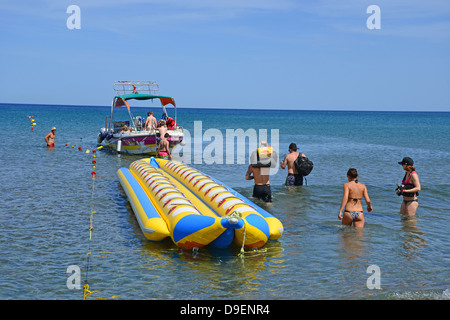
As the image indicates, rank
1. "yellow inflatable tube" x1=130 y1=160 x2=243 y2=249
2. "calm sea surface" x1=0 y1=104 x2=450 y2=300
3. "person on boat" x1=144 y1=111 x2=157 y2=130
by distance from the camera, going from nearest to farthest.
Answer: "calm sea surface" x1=0 y1=104 x2=450 y2=300
"yellow inflatable tube" x1=130 y1=160 x2=243 y2=249
"person on boat" x1=144 y1=111 x2=157 y2=130

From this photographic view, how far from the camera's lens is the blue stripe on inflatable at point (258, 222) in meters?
8.66

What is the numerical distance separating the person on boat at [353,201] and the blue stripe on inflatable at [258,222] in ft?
5.48

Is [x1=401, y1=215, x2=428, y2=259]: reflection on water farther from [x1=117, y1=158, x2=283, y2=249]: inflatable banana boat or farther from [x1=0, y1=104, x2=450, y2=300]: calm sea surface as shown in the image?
[x1=117, y1=158, x2=283, y2=249]: inflatable banana boat

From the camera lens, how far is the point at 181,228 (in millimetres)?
8562

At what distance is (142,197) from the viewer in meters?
10.9

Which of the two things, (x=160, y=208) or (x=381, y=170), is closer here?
(x=160, y=208)

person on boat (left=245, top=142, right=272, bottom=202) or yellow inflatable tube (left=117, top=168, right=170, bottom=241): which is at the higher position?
person on boat (left=245, top=142, right=272, bottom=202)

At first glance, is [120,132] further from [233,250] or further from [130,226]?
[233,250]

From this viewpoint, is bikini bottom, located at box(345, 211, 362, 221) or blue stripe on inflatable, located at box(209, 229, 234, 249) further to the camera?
bikini bottom, located at box(345, 211, 362, 221)

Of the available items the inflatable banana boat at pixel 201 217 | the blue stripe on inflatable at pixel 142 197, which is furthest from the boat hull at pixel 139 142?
the inflatable banana boat at pixel 201 217

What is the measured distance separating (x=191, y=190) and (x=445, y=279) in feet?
19.7

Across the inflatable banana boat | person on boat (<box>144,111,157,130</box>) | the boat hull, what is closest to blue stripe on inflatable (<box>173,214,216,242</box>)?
the inflatable banana boat

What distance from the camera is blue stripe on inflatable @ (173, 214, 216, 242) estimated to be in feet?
27.6
